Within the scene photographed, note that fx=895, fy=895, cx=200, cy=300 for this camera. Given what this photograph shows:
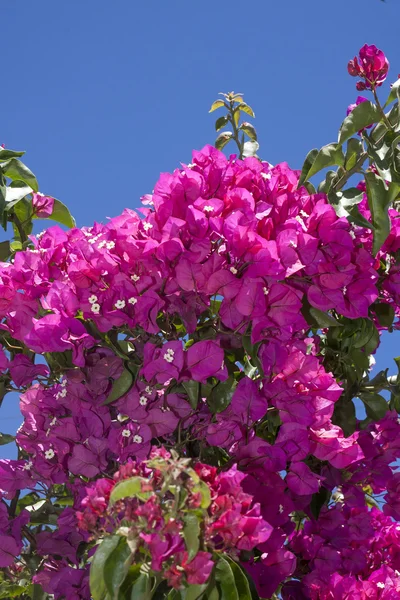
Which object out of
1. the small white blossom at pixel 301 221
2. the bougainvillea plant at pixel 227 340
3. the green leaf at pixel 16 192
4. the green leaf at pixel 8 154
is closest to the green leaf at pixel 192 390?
the bougainvillea plant at pixel 227 340

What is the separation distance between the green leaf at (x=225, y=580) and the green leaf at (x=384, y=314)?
29.0 inches

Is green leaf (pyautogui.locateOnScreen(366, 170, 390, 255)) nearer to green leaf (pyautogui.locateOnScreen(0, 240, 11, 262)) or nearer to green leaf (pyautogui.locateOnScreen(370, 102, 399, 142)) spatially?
Result: green leaf (pyautogui.locateOnScreen(370, 102, 399, 142))

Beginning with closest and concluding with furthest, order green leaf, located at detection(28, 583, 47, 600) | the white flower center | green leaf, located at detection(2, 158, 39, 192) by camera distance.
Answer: the white flower center, green leaf, located at detection(28, 583, 47, 600), green leaf, located at detection(2, 158, 39, 192)

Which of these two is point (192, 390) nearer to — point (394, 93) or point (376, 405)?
point (376, 405)

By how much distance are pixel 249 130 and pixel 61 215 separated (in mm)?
494

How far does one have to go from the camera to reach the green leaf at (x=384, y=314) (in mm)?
1777

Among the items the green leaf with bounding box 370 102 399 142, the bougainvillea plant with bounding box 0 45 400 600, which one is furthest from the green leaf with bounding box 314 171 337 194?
the green leaf with bounding box 370 102 399 142

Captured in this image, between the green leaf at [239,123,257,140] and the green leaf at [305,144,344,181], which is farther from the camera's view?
the green leaf at [239,123,257,140]

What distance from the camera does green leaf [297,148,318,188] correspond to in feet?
5.36

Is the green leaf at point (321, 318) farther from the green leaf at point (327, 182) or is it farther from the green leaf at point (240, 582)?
the green leaf at point (240, 582)

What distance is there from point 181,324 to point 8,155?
55 centimetres

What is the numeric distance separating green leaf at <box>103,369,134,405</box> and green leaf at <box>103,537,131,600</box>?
0.43 m

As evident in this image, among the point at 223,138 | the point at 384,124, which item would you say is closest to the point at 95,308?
the point at 384,124

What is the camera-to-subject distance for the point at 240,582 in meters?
1.21
